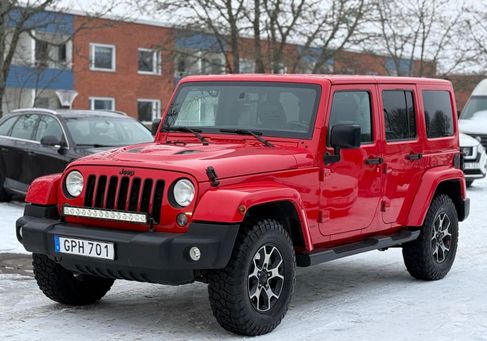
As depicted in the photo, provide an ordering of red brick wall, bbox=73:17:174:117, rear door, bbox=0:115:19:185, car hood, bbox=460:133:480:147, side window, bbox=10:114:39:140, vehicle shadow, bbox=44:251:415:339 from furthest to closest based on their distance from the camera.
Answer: red brick wall, bbox=73:17:174:117, car hood, bbox=460:133:480:147, rear door, bbox=0:115:19:185, side window, bbox=10:114:39:140, vehicle shadow, bbox=44:251:415:339

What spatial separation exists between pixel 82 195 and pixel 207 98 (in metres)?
1.59

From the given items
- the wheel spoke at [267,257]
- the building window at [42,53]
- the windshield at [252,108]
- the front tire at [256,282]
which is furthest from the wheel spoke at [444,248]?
the building window at [42,53]

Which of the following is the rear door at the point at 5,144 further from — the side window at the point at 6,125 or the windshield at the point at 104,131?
the windshield at the point at 104,131

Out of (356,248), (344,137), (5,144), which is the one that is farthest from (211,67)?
(344,137)

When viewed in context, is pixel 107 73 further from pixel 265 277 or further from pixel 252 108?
pixel 265 277

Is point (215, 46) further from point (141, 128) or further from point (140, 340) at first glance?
point (140, 340)

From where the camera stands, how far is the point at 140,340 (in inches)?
220

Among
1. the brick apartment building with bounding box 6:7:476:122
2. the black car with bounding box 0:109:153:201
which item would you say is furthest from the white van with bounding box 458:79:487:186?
the brick apartment building with bounding box 6:7:476:122

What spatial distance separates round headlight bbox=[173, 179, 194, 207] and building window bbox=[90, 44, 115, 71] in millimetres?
39359

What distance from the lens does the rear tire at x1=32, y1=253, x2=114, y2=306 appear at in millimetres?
6340

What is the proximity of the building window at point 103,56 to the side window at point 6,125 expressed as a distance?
100ft

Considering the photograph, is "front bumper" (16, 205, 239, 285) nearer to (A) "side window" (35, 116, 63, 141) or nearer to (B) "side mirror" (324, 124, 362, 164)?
(B) "side mirror" (324, 124, 362, 164)

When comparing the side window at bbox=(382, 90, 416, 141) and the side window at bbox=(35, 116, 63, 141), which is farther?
the side window at bbox=(35, 116, 63, 141)

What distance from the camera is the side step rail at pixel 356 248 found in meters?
6.27
